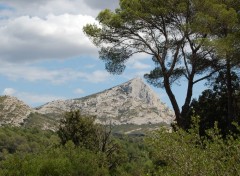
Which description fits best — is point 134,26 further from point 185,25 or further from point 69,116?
point 69,116

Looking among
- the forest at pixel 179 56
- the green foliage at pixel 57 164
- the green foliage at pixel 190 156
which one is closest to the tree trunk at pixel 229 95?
the forest at pixel 179 56

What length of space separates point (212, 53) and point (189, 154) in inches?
638

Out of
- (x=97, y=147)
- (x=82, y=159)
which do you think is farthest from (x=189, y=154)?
(x=97, y=147)

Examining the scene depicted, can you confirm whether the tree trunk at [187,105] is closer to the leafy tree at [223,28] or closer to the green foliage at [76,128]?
the leafy tree at [223,28]

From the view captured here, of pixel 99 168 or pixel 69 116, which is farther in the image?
pixel 69 116

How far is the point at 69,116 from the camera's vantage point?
41312 mm

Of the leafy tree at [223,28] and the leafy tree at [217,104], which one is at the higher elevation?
the leafy tree at [223,28]

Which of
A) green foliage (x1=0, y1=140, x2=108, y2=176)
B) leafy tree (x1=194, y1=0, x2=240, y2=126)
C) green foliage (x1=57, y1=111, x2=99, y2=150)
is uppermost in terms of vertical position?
leafy tree (x1=194, y1=0, x2=240, y2=126)

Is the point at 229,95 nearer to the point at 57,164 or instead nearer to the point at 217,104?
the point at 217,104

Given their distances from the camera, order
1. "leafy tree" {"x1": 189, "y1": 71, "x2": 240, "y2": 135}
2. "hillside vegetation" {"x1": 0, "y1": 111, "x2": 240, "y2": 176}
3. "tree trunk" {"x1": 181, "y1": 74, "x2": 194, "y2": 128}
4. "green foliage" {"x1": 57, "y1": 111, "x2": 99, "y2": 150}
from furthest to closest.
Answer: "green foliage" {"x1": 57, "y1": 111, "x2": 99, "y2": 150}, "leafy tree" {"x1": 189, "y1": 71, "x2": 240, "y2": 135}, "tree trunk" {"x1": 181, "y1": 74, "x2": 194, "y2": 128}, "hillside vegetation" {"x1": 0, "y1": 111, "x2": 240, "y2": 176}

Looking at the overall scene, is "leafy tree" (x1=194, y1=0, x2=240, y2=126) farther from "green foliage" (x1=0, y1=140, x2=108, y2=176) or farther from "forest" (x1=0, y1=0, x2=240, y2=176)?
"green foliage" (x1=0, y1=140, x2=108, y2=176)

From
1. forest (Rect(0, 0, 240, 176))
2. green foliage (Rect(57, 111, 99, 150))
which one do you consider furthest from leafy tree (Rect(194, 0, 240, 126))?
green foliage (Rect(57, 111, 99, 150))

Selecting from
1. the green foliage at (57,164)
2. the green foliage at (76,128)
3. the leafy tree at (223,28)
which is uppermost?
the leafy tree at (223,28)

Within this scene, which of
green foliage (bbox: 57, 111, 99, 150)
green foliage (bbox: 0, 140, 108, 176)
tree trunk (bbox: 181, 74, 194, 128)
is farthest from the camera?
green foliage (bbox: 57, 111, 99, 150)
